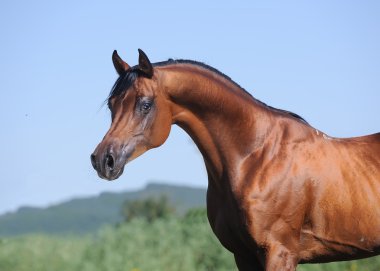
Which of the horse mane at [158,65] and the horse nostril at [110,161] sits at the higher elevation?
the horse mane at [158,65]

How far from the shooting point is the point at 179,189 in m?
35.7

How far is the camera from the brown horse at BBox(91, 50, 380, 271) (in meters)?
5.70

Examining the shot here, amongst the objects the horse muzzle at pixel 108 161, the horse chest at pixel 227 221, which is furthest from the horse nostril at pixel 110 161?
the horse chest at pixel 227 221

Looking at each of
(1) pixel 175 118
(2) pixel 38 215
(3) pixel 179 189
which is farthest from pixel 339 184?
(3) pixel 179 189

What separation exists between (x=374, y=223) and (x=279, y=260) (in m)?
0.89

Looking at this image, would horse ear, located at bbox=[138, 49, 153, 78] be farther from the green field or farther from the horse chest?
the green field

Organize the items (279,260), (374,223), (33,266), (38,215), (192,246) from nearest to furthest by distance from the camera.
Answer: (279,260) → (374,223) → (33,266) → (192,246) → (38,215)

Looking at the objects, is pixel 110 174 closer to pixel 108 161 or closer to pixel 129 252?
pixel 108 161

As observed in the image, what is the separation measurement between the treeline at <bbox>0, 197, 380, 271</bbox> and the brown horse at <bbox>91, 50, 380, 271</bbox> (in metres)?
4.09

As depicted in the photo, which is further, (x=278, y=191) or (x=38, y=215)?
(x=38, y=215)

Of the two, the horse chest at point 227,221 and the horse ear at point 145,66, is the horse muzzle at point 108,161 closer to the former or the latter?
the horse ear at point 145,66

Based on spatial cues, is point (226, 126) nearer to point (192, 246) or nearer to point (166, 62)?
point (166, 62)

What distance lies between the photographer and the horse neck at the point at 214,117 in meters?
5.88

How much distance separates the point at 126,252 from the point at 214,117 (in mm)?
4599
